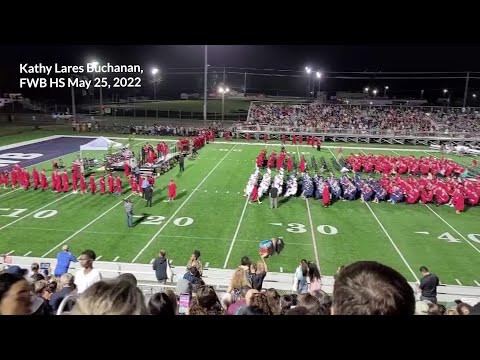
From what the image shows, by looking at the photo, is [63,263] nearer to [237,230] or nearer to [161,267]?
[161,267]

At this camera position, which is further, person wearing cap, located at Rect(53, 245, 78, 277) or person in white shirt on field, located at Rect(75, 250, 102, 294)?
person wearing cap, located at Rect(53, 245, 78, 277)

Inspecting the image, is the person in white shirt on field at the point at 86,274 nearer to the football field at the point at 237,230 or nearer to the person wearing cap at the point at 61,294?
the person wearing cap at the point at 61,294

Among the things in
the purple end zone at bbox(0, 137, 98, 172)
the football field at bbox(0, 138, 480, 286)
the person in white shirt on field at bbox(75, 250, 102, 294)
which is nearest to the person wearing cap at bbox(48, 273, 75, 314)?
the person in white shirt on field at bbox(75, 250, 102, 294)

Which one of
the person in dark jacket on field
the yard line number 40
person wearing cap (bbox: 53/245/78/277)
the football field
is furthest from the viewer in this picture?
the yard line number 40

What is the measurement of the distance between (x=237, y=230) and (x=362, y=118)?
31.0 metres

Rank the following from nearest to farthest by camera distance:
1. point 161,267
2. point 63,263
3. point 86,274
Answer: point 86,274
point 161,267
point 63,263

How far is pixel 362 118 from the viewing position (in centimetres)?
4025

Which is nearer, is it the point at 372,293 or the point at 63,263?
the point at 372,293

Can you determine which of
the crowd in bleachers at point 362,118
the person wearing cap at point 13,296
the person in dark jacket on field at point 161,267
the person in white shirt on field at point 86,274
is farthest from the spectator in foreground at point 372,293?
the crowd in bleachers at point 362,118

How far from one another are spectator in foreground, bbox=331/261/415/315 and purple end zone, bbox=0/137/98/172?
21090mm

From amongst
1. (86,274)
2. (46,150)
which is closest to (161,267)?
(86,274)

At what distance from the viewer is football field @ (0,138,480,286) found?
10344mm

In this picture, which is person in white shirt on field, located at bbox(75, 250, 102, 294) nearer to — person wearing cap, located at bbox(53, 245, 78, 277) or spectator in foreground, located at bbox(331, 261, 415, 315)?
person wearing cap, located at bbox(53, 245, 78, 277)

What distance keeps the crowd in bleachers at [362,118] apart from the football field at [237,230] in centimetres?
2218
